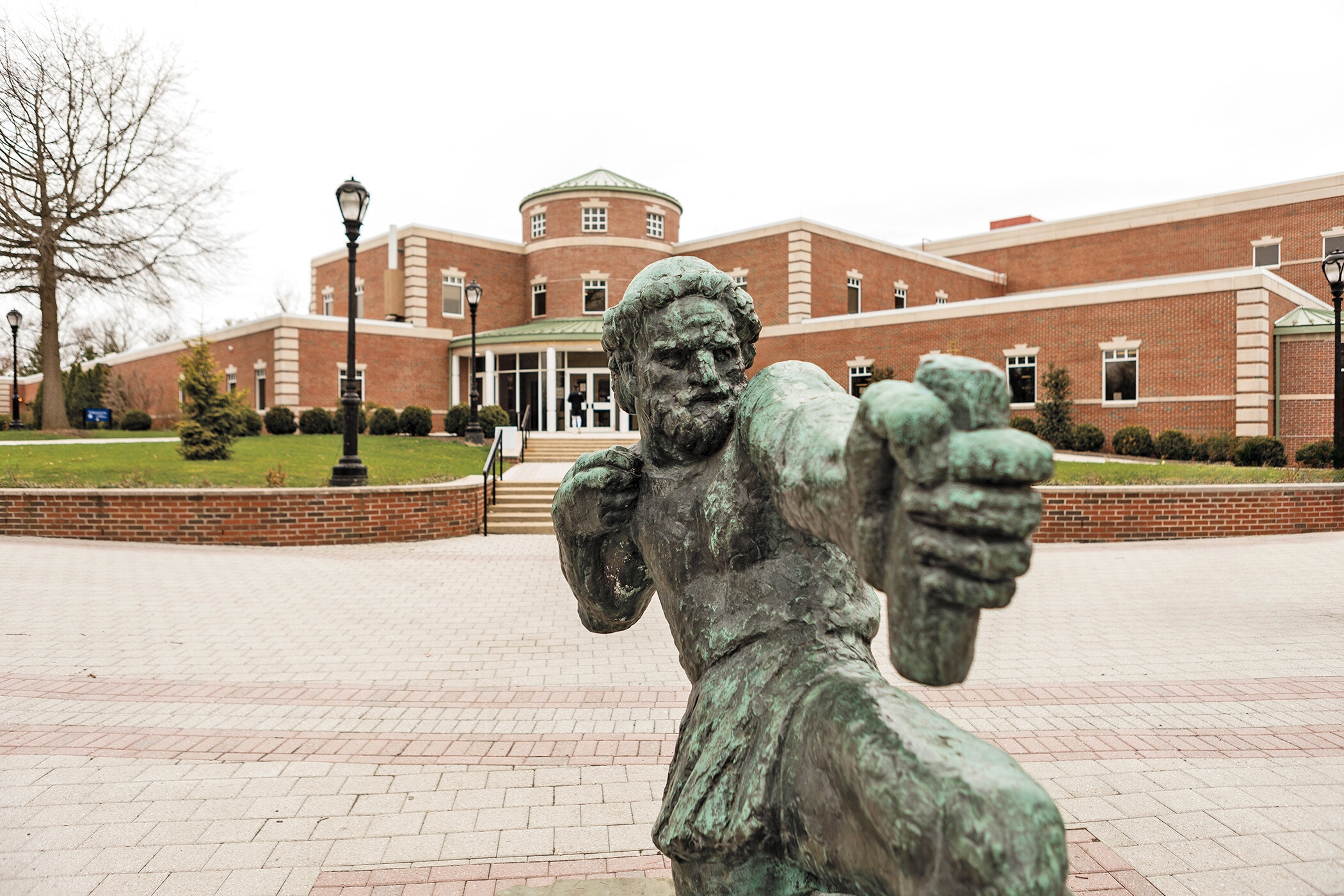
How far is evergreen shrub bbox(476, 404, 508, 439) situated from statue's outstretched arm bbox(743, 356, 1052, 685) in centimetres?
2691

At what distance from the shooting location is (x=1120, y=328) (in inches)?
973

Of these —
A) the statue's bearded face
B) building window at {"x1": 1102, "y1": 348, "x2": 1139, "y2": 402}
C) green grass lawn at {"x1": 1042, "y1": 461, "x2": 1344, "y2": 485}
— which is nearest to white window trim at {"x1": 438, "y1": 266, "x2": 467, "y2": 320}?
building window at {"x1": 1102, "y1": 348, "x2": 1139, "y2": 402}

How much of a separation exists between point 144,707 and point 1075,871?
533 cm

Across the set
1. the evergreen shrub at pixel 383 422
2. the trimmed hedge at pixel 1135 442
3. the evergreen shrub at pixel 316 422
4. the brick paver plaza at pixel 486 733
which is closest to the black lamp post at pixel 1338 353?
the trimmed hedge at pixel 1135 442

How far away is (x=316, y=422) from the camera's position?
27516 millimetres

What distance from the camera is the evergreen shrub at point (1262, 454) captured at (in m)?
20.2

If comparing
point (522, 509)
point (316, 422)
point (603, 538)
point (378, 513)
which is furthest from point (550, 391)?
point (603, 538)

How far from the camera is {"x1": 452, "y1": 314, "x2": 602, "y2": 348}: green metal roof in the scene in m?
32.0

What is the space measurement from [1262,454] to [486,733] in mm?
21723

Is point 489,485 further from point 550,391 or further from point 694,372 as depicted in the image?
point 550,391

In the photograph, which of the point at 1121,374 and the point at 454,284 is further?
the point at 454,284

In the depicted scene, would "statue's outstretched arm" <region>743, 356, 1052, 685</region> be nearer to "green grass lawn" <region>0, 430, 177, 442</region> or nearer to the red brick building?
the red brick building

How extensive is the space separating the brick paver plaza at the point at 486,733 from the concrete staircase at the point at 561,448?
13728 millimetres

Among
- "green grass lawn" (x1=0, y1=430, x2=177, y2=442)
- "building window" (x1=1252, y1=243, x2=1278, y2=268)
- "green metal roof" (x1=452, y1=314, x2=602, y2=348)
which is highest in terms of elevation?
"building window" (x1=1252, y1=243, x2=1278, y2=268)
